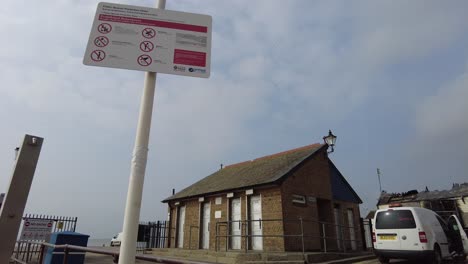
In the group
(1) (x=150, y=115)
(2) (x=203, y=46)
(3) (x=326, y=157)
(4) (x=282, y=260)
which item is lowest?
(4) (x=282, y=260)

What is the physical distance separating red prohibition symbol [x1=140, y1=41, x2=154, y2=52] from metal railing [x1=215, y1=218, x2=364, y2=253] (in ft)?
34.1

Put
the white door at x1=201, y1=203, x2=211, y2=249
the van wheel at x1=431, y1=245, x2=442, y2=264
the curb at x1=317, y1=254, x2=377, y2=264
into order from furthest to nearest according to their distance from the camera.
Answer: the white door at x1=201, y1=203, x2=211, y2=249 → the curb at x1=317, y1=254, x2=377, y2=264 → the van wheel at x1=431, y1=245, x2=442, y2=264

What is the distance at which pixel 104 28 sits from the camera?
8.71 feet

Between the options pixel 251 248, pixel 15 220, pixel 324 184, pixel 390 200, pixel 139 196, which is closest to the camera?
pixel 139 196

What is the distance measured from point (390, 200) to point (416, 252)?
21.5 m

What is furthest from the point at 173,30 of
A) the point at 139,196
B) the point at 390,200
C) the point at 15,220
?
the point at 390,200

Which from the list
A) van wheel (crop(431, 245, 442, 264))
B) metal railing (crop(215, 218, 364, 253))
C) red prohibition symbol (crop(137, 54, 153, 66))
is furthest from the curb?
red prohibition symbol (crop(137, 54, 153, 66))

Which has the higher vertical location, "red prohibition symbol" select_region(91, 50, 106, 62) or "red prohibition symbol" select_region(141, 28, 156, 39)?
"red prohibition symbol" select_region(141, 28, 156, 39)

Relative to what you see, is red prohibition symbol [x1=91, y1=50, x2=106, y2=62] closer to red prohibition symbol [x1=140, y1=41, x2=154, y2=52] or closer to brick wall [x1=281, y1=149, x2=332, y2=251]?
red prohibition symbol [x1=140, y1=41, x2=154, y2=52]

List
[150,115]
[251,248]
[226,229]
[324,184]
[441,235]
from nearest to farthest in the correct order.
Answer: [150,115] → [441,235] → [251,248] → [226,229] → [324,184]

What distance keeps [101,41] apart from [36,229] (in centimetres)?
1133

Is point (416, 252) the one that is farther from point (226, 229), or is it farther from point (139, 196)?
point (139, 196)

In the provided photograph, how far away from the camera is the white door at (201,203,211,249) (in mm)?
17234

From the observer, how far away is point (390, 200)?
96.0ft
